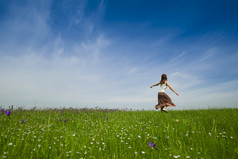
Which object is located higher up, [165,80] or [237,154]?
[165,80]

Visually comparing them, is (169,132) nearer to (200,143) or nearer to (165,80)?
(200,143)

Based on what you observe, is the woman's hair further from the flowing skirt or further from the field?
the field

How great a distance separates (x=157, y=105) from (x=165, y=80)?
200cm

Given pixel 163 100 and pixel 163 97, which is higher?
pixel 163 97

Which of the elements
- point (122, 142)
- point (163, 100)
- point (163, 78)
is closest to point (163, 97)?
point (163, 100)

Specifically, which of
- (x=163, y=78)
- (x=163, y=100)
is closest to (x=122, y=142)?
(x=163, y=100)

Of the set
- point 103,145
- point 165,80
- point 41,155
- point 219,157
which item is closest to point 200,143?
point 219,157

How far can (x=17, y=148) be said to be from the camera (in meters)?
3.00

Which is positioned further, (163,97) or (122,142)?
(163,97)

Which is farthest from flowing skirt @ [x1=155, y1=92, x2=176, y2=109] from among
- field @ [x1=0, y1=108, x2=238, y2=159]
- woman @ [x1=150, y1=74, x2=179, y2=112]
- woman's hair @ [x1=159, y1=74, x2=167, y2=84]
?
field @ [x1=0, y1=108, x2=238, y2=159]

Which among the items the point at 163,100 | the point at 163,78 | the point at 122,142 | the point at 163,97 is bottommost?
the point at 122,142

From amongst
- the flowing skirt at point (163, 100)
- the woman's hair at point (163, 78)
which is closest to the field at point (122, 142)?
the flowing skirt at point (163, 100)

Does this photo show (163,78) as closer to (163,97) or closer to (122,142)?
(163,97)

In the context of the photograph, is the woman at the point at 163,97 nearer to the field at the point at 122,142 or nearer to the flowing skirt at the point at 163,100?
the flowing skirt at the point at 163,100
